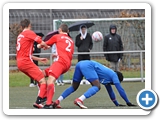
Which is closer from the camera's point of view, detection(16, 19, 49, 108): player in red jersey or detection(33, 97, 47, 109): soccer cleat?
detection(33, 97, 47, 109): soccer cleat

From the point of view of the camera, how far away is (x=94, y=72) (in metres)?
9.19

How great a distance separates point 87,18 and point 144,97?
11.1 meters

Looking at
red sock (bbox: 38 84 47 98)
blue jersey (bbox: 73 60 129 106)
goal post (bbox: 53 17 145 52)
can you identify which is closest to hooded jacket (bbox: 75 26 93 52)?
goal post (bbox: 53 17 145 52)

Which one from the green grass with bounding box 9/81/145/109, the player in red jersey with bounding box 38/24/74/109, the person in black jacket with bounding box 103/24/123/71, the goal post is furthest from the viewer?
the goal post

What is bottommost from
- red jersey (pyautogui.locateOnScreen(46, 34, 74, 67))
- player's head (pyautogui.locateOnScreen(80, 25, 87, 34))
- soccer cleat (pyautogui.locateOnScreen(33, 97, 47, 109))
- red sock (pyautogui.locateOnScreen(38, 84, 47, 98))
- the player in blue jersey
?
soccer cleat (pyautogui.locateOnScreen(33, 97, 47, 109))

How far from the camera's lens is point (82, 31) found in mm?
14750

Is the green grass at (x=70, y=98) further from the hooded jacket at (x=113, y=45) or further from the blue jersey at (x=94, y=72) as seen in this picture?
the hooded jacket at (x=113, y=45)

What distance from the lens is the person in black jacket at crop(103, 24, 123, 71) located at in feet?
49.9

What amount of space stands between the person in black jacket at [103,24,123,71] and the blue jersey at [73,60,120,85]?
5840mm

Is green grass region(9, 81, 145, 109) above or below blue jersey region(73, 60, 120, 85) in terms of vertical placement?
below

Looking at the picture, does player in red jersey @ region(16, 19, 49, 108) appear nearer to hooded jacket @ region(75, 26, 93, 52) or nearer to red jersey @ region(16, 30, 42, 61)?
red jersey @ region(16, 30, 42, 61)

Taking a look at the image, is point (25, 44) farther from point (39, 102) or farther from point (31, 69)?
point (39, 102)
